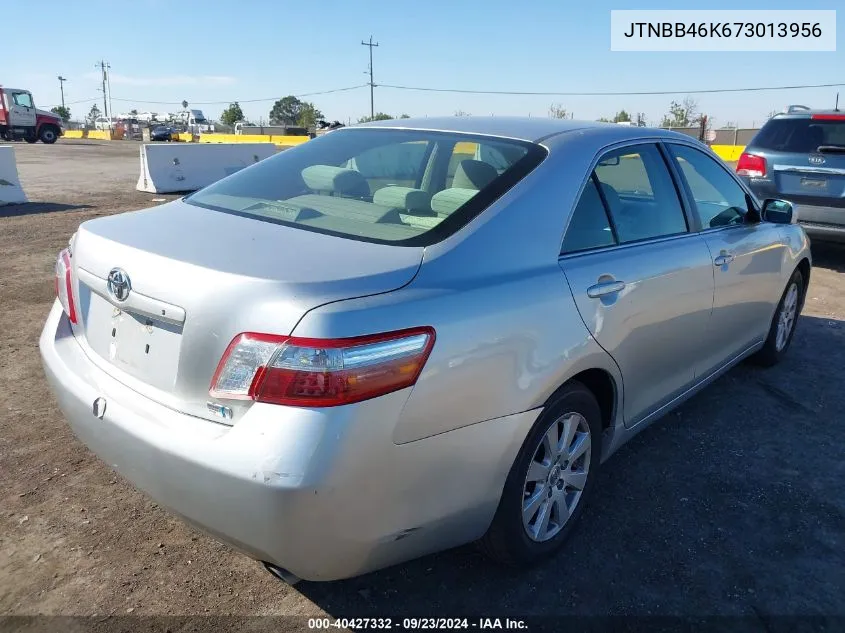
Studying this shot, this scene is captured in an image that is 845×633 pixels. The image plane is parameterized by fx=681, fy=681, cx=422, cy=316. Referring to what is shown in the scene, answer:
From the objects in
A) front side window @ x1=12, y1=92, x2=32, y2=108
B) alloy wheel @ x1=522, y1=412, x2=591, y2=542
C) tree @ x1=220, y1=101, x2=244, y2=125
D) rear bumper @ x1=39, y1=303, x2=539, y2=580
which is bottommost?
alloy wheel @ x1=522, y1=412, x2=591, y2=542

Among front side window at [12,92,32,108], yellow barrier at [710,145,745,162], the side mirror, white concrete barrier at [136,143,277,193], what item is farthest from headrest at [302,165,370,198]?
front side window at [12,92,32,108]

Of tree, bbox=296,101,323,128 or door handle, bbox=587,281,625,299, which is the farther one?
tree, bbox=296,101,323,128

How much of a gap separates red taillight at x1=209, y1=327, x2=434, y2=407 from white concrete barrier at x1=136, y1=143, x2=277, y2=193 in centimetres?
1296

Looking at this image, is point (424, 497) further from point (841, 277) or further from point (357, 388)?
point (841, 277)

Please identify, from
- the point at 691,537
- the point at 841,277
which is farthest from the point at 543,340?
the point at 841,277

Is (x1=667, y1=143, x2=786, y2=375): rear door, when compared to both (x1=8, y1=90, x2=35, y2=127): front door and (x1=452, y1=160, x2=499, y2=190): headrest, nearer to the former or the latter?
(x1=452, y1=160, x2=499, y2=190): headrest

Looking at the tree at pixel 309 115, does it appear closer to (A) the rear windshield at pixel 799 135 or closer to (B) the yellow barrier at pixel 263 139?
(B) the yellow barrier at pixel 263 139

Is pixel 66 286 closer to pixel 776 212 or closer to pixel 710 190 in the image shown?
pixel 710 190

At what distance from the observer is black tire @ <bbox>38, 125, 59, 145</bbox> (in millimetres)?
40956

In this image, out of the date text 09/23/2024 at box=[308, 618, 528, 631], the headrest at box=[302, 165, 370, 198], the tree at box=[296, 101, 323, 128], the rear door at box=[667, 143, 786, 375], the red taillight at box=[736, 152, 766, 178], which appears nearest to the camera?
the date text 09/23/2024 at box=[308, 618, 528, 631]

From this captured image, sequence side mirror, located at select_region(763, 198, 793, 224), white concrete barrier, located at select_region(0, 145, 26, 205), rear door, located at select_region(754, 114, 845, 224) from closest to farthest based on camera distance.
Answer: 1. side mirror, located at select_region(763, 198, 793, 224)
2. rear door, located at select_region(754, 114, 845, 224)
3. white concrete barrier, located at select_region(0, 145, 26, 205)

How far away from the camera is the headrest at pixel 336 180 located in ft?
9.43

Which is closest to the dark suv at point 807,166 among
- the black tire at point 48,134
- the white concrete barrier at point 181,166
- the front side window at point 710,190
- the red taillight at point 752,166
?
the red taillight at point 752,166

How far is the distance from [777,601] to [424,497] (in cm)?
147
